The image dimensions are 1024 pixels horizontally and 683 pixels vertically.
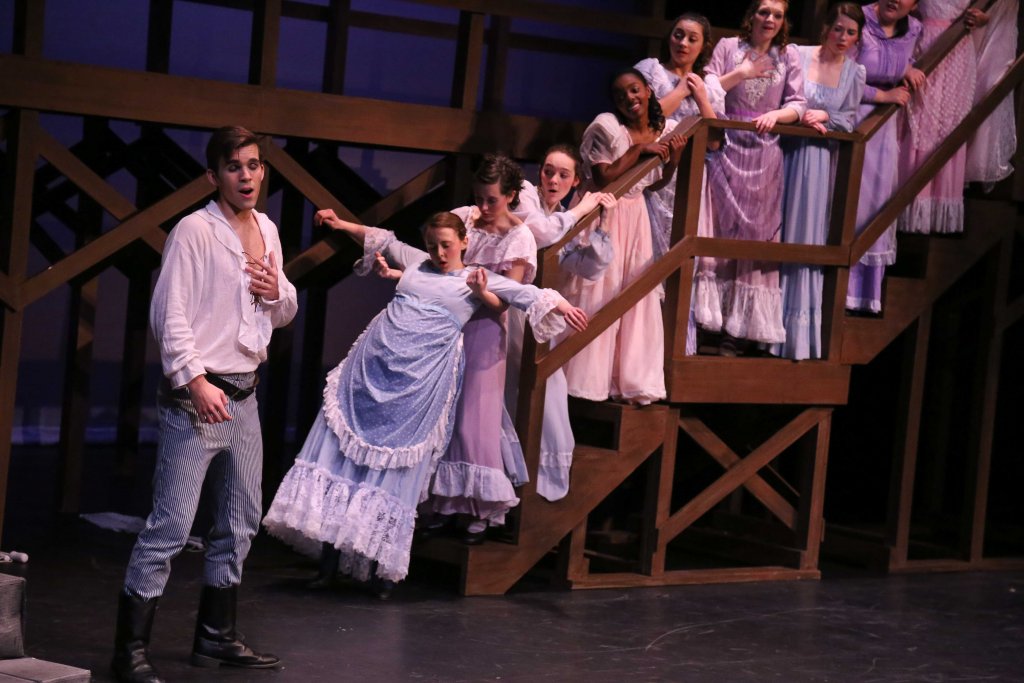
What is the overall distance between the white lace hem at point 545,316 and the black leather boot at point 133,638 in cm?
187

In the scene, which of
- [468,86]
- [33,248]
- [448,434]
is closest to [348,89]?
[33,248]

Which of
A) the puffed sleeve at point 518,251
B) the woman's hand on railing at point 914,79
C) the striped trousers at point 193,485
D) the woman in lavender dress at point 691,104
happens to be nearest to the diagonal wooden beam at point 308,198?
the puffed sleeve at point 518,251

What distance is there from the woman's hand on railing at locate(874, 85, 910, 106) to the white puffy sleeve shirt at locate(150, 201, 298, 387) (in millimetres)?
3403

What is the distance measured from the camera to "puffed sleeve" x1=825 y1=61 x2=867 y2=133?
21.9 ft

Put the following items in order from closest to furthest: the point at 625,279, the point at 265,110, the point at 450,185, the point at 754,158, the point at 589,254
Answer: the point at 589,254 → the point at 265,110 → the point at 625,279 → the point at 754,158 → the point at 450,185

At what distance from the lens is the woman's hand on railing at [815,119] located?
256 inches

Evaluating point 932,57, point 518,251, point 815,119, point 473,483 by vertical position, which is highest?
point 932,57

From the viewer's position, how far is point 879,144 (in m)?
6.95

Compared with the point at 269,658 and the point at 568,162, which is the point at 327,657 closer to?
the point at 269,658

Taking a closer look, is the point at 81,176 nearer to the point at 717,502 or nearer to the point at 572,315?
the point at 572,315

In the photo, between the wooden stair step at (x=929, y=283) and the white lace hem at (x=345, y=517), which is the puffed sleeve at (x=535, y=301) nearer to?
the white lace hem at (x=345, y=517)

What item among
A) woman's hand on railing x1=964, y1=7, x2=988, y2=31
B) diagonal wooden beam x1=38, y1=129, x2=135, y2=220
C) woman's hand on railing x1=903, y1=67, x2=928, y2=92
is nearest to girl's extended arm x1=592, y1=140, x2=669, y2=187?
woman's hand on railing x1=903, y1=67, x2=928, y2=92

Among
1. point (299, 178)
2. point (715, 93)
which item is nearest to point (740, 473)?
point (715, 93)

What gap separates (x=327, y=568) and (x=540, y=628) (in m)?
0.89
